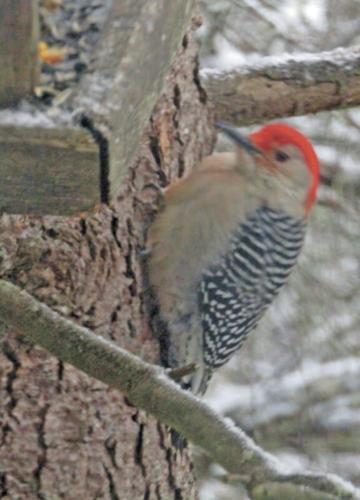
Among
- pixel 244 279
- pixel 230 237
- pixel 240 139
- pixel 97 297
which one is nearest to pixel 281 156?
Answer: pixel 240 139

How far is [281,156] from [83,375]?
100cm

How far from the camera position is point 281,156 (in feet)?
11.3

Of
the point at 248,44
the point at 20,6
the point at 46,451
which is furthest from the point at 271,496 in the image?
the point at 248,44

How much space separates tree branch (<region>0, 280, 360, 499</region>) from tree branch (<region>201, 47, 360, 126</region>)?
1.37 metres

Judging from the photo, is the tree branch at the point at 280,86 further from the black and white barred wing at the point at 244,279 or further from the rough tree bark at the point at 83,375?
the black and white barred wing at the point at 244,279

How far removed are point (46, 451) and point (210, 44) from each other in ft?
8.51

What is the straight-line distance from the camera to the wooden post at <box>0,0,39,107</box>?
1726 mm

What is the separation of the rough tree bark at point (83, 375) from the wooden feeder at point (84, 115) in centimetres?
70

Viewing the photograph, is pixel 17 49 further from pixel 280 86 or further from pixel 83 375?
pixel 280 86

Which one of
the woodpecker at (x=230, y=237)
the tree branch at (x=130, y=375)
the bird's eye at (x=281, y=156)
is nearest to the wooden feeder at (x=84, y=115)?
the tree branch at (x=130, y=375)

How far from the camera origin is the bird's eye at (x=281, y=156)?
3.44m

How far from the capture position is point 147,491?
3.10 m

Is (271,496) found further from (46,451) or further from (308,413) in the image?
(308,413)

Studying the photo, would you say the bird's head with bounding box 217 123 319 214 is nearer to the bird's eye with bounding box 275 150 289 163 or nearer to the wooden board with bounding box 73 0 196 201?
the bird's eye with bounding box 275 150 289 163
